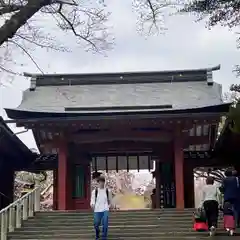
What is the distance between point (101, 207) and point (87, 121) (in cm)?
699

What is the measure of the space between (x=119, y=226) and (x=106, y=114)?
5.17 metres

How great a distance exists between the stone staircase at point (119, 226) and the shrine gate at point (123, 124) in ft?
8.72

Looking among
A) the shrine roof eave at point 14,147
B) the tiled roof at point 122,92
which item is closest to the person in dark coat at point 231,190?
the tiled roof at point 122,92

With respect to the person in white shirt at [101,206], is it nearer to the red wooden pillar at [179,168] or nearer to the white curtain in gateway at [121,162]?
the red wooden pillar at [179,168]

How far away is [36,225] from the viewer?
14992 mm

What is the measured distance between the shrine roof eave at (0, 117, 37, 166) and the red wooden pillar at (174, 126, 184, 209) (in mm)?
5508

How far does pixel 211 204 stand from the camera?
1208 centimetres

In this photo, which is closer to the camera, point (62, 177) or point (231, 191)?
point (231, 191)

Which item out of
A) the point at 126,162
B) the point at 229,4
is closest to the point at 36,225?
the point at 229,4

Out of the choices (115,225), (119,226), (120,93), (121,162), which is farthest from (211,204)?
(121,162)

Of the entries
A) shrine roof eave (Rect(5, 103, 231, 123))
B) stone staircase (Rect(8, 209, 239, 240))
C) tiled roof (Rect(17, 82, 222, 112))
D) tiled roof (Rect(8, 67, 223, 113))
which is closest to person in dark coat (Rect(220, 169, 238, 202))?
stone staircase (Rect(8, 209, 239, 240))

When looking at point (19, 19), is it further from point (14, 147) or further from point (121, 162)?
point (121, 162)

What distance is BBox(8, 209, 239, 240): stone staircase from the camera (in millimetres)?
13242

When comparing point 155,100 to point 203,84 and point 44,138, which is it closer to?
point 203,84
